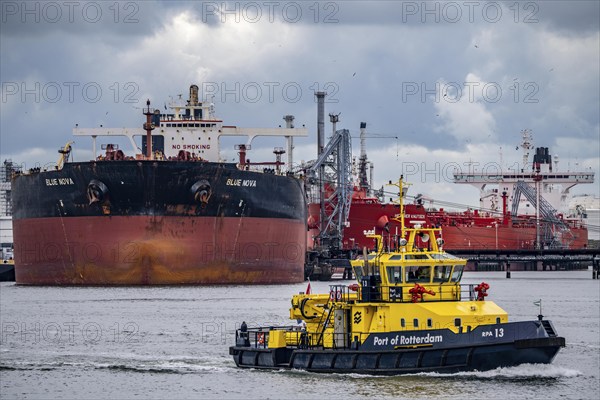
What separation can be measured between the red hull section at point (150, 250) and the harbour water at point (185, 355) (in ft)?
10.2

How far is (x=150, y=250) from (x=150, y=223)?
1481 millimetres

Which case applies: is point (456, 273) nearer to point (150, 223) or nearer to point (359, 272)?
point (359, 272)

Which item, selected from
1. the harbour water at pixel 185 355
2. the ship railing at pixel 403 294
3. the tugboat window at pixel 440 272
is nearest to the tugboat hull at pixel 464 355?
the harbour water at pixel 185 355

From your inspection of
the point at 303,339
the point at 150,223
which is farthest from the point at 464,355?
the point at 150,223

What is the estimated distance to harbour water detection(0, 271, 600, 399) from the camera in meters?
28.8

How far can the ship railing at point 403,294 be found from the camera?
29438 millimetres

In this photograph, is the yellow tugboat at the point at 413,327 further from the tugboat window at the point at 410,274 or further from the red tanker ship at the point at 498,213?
the red tanker ship at the point at 498,213

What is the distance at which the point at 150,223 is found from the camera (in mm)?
67312

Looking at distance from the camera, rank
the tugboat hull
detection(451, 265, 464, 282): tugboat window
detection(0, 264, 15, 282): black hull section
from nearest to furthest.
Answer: the tugboat hull
detection(451, 265, 464, 282): tugboat window
detection(0, 264, 15, 282): black hull section

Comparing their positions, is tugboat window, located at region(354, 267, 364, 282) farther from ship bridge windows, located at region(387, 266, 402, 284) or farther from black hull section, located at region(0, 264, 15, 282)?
black hull section, located at region(0, 264, 15, 282)

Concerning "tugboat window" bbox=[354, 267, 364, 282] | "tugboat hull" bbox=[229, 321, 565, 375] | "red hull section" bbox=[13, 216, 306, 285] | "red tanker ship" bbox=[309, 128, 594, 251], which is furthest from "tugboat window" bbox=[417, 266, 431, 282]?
"red tanker ship" bbox=[309, 128, 594, 251]

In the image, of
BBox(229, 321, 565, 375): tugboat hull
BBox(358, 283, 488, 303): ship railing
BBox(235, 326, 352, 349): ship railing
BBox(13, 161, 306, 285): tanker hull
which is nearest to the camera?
BBox(229, 321, 565, 375): tugboat hull

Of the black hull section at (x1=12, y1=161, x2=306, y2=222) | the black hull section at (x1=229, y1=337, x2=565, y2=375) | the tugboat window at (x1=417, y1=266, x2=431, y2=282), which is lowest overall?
the black hull section at (x1=229, y1=337, x2=565, y2=375)

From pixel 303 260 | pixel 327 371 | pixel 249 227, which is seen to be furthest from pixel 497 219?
pixel 327 371
